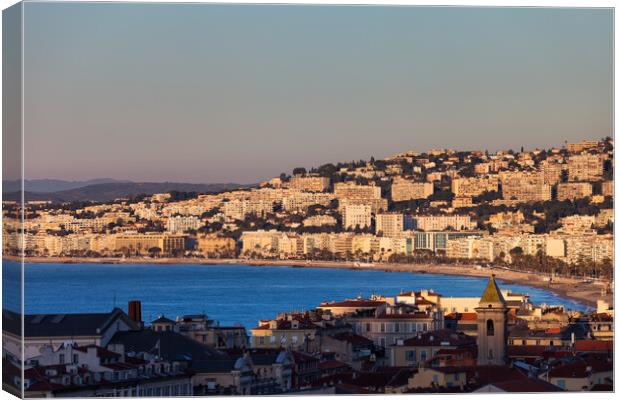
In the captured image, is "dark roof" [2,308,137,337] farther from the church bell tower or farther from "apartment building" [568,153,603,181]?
"apartment building" [568,153,603,181]

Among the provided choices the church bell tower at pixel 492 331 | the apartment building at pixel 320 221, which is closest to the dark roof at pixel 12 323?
the church bell tower at pixel 492 331

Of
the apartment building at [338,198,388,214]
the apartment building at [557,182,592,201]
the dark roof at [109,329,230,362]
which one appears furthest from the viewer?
the apartment building at [338,198,388,214]

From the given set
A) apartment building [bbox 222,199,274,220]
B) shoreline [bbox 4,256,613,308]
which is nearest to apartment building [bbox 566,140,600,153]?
shoreline [bbox 4,256,613,308]

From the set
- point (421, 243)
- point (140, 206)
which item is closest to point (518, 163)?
point (140, 206)

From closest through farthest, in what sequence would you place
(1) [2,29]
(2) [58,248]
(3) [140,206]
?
(1) [2,29] → (3) [140,206] → (2) [58,248]

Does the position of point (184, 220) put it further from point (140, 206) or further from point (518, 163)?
point (518, 163)

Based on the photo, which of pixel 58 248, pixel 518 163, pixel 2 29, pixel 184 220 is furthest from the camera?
pixel 184 220

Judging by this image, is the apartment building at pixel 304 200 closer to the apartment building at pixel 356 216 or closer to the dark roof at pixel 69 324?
the apartment building at pixel 356 216

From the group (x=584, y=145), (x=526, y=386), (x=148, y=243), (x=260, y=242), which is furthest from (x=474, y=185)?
(x=526, y=386)
